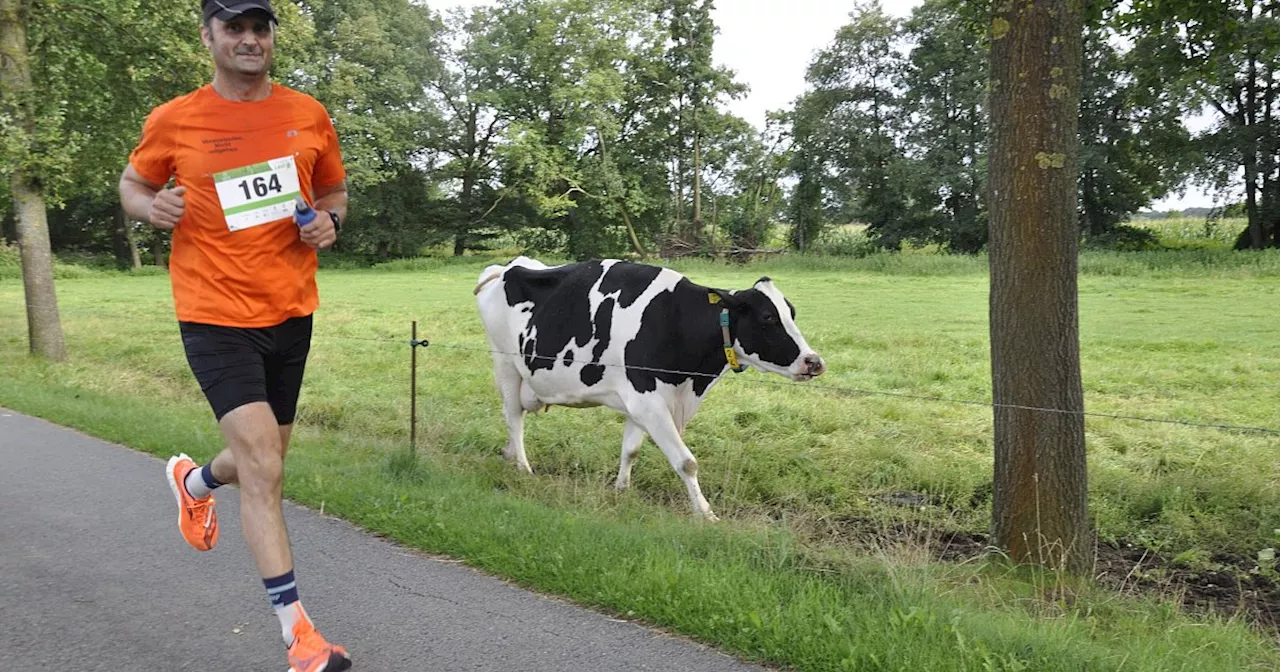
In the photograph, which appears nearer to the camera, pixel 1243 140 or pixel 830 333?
pixel 830 333

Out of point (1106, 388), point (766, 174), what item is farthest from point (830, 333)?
point (766, 174)

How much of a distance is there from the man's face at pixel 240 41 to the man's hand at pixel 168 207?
1.55 feet

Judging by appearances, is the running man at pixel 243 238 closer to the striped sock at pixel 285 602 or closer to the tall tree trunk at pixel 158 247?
the striped sock at pixel 285 602

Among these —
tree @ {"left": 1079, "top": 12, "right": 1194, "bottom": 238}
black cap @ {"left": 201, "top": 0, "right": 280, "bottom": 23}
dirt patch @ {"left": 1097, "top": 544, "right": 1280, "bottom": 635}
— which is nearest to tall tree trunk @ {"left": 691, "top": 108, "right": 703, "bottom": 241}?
tree @ {"left": 1079, "top": 12, "right": 1194, "bottom": 238}

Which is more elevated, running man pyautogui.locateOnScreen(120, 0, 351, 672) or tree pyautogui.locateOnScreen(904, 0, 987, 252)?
tree pyautogui.locateOnScreen(904, 0, 987, 252)

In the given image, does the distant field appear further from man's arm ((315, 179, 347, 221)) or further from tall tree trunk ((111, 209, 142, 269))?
tall tree trunk ((111, 209, 142, 269))

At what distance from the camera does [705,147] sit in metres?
51.9

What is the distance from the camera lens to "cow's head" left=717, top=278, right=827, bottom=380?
6.37 m

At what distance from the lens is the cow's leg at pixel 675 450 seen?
6309 mm

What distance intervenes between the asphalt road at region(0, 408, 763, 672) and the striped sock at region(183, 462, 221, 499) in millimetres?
514

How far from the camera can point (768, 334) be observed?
6445 mm

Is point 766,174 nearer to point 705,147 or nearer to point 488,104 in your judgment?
point 705,147

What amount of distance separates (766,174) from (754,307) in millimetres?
46517

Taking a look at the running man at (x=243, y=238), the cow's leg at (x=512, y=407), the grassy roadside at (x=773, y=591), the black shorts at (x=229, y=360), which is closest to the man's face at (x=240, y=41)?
the running man at (x=243, y=238)
